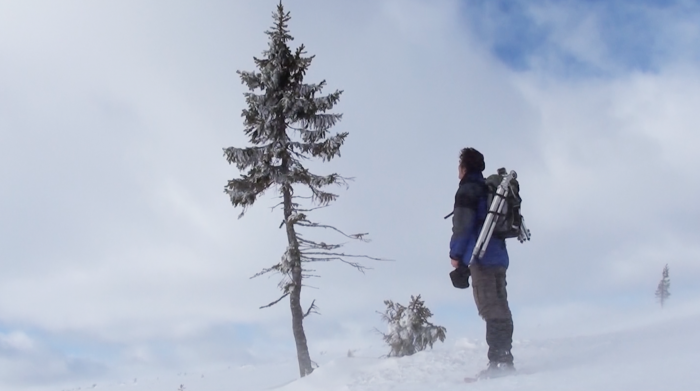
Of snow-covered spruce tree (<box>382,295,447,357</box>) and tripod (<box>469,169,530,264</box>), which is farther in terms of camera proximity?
snow-covered spruce tree (<box>382,295,447,357</box>)

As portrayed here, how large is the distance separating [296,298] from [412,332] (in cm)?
317

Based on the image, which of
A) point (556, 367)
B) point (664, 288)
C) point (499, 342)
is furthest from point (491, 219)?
point (664, 288)

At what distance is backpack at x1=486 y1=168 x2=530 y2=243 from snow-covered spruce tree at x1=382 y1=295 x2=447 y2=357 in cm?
708

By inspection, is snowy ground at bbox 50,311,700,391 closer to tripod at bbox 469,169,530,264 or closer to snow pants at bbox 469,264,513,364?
snow pants at bbox 469,264,513,364

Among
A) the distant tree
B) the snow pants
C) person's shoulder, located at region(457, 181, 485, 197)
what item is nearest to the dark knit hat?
person's shoulder, located at region(457, 181, 485, 197)

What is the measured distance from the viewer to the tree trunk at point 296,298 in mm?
14766

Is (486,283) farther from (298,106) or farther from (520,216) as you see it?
(298,106)

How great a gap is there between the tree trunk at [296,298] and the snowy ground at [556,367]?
4.99 m

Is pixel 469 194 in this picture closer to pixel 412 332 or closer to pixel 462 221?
pixel 462 221

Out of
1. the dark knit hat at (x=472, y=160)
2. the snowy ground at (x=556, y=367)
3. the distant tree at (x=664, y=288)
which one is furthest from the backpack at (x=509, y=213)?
the distant tree at (x=664, y=288)

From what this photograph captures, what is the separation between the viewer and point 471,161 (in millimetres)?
7719

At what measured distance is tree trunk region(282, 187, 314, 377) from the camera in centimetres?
1477

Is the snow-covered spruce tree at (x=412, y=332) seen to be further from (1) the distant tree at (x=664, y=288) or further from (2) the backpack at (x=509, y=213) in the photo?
(1) the distant tree at (x=664, y=288)

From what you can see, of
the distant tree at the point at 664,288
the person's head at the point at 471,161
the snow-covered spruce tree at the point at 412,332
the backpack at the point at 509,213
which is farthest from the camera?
the distant tree at the point at 664,288
